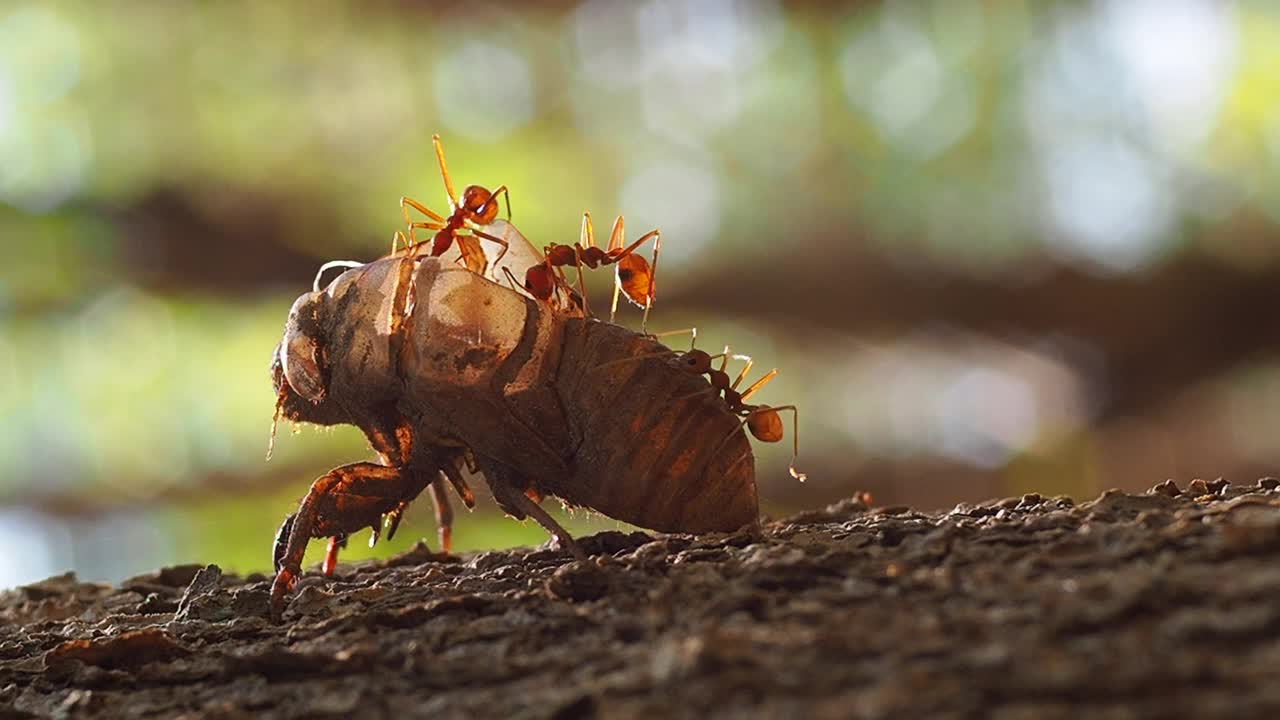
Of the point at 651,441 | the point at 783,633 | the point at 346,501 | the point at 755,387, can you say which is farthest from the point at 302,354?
the point at 783,633

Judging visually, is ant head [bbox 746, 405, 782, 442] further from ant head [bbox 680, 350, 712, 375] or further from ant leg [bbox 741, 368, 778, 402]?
ant head [bbox 680, 350, 712, 375]

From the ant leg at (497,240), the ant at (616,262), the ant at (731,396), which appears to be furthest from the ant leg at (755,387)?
the ant leg at (497,240)

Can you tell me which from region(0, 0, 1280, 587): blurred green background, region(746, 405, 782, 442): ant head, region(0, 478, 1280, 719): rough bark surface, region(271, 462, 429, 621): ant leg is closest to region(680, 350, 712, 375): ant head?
region(746, 405, 782, 442): ant head

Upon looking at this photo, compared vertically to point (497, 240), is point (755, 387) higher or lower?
lower

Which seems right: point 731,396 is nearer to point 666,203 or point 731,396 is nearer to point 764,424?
point 764,424

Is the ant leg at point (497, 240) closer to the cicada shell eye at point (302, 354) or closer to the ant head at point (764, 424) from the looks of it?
the cicada shell eye at point (302, 354)
